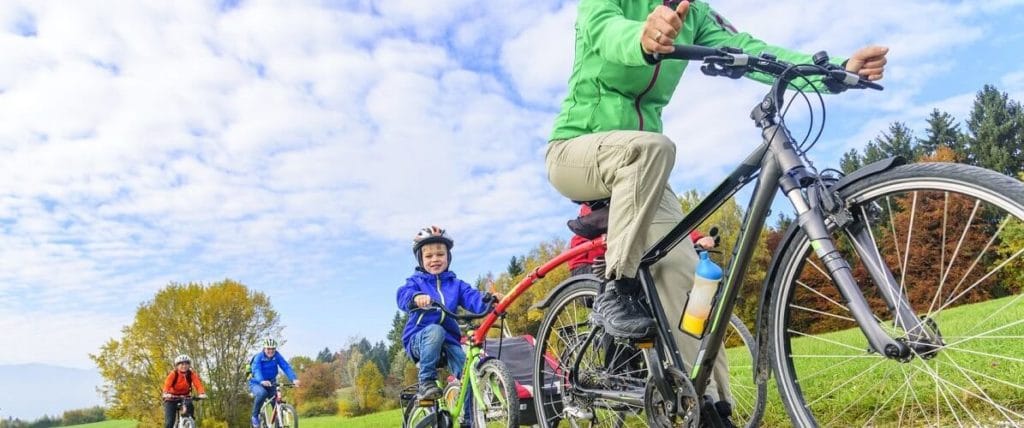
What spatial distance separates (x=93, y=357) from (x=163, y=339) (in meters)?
3.32

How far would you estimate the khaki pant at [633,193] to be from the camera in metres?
2.65

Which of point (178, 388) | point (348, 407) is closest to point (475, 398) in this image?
point (178, 388)

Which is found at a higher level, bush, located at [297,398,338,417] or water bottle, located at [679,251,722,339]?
water bottle, located at [679,251,722,339]

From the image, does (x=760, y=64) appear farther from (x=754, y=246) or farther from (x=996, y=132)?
(x=996, y=132)

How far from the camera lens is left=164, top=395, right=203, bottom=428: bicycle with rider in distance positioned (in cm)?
1562

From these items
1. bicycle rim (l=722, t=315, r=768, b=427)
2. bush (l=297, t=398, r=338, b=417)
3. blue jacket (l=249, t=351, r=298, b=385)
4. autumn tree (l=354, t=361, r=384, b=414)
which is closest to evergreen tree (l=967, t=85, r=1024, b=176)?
autumn tree (l=354, t=361, r=384, b=414)

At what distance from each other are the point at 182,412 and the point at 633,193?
53.5 feet

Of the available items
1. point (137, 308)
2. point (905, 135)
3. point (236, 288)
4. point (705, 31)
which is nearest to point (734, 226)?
point (705, 31)

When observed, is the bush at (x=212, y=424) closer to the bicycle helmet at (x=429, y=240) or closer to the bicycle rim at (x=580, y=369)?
the bicycle helmet at (x=429, y=240)

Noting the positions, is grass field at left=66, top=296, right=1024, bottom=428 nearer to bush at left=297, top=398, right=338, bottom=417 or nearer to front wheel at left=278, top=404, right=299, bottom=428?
front wheel at left=278, top=404, right=299, bottom=428

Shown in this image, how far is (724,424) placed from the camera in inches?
101

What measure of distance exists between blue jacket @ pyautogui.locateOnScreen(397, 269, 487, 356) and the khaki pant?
9.86 ft

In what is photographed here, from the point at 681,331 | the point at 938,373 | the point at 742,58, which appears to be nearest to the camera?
the point at 938,373

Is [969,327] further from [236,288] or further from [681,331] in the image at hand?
[236,288]
